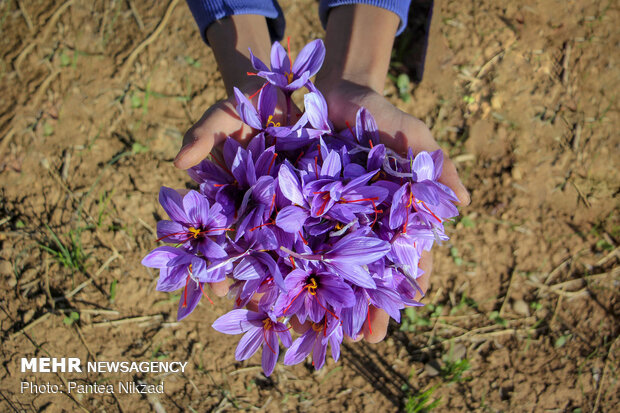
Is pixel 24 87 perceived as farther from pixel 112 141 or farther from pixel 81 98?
pixel 112 141

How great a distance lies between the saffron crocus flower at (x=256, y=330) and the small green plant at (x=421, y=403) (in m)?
0.65

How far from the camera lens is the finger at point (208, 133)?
1.19m

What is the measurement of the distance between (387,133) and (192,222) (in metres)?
0.63

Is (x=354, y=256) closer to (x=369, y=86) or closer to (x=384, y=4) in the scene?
(x=369, y=86)

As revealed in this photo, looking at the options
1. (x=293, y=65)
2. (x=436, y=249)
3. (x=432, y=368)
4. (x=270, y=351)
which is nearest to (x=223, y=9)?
(x=293, y=65)

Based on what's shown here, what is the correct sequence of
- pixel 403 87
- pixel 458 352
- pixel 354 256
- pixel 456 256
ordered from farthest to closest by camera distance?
pixel 403 87, pixel 456 256, pixel 458 352, pixel 354 256

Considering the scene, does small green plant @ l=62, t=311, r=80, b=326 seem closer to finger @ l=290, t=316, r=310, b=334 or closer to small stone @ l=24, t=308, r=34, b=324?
small stone @ l=24, t=308, r=34, b=324

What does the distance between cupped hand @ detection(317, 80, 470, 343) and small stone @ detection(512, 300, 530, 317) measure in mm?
656

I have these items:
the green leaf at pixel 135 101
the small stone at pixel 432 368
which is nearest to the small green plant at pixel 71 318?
the green leaf at pixel 135 101

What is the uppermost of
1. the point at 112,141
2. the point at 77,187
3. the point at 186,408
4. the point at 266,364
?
the point at 112,141

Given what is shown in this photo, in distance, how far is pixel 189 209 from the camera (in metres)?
1.12

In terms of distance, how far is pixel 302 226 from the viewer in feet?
3.84

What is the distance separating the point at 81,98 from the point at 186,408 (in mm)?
1355

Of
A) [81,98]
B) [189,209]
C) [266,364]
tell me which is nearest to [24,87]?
[81,98]
